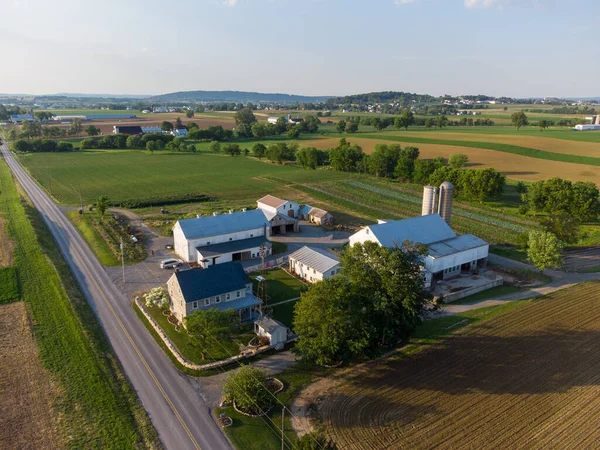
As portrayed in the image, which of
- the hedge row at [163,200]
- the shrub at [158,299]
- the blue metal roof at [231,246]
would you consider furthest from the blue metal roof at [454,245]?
the hedge row at [163,200]

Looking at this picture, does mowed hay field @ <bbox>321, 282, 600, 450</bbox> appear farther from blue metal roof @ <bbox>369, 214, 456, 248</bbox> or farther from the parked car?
the parked car

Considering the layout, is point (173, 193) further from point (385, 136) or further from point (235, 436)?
point (385, 136)

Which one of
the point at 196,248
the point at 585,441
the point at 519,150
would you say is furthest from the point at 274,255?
the point at 519,150

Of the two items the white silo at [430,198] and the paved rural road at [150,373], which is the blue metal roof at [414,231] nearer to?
the white silo at [430,198]

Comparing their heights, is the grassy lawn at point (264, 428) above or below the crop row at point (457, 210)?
below

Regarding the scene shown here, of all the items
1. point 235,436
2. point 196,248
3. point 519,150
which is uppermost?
point 519,150

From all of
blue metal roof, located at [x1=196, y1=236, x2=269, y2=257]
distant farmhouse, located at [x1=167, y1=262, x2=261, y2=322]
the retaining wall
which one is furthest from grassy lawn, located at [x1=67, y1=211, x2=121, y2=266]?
the retaining wall

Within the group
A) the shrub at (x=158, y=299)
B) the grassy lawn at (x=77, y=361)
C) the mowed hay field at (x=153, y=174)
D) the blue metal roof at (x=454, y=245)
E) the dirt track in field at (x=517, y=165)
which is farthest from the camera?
the dirt track in field at (x=517, y=165)
